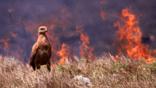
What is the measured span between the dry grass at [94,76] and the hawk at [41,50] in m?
1.16

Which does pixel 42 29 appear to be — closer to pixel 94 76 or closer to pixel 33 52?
pixel 33 52

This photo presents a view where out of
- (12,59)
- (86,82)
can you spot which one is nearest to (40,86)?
(86,82)

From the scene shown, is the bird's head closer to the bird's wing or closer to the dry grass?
the bird's wing

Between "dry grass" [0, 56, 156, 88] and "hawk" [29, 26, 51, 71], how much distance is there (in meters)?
1.16

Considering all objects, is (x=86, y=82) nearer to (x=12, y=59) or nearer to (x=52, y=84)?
(x=52, y=84)

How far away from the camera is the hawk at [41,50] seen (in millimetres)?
11375

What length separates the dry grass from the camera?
290 inches

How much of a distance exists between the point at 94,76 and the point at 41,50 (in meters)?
3.14

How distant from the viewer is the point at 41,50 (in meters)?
11.4

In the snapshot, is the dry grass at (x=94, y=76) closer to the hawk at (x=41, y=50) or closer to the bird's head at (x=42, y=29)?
the hawk at (x=41, y=50)

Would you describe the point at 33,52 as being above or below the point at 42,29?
below

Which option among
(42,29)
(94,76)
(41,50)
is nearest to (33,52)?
(41,50)

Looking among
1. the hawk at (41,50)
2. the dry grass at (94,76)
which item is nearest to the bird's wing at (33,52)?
the hawk at (41,50)

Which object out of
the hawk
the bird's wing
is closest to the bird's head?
the hawk
